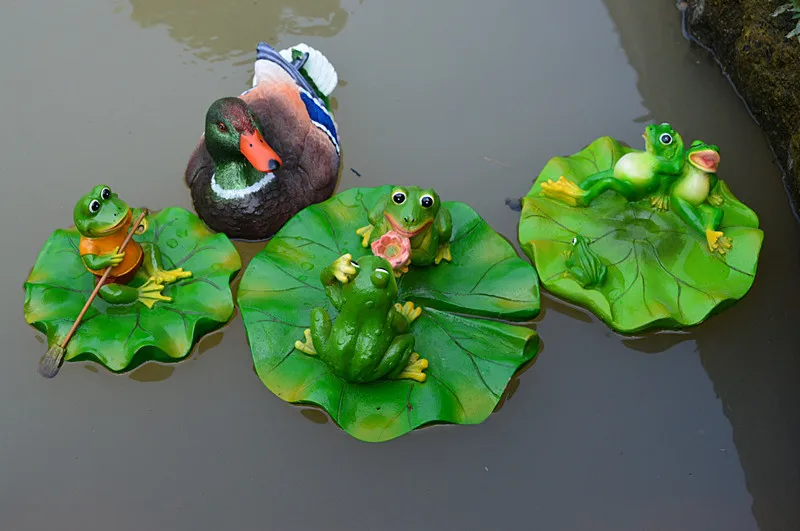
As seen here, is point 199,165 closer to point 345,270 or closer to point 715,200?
point 345,270

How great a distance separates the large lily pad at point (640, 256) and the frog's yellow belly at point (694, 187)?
91 millimetres

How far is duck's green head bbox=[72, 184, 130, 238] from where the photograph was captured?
80.7 inches

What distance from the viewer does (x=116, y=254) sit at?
2131 millimetres

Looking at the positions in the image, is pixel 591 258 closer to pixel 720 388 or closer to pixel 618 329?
pixel 618 329

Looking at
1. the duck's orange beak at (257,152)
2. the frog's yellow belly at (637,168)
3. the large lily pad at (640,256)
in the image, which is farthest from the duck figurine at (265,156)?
the frog's yellow belly at (637,168)

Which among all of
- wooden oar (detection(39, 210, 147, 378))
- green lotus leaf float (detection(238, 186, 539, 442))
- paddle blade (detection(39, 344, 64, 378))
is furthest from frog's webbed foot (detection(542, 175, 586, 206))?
paddle blade (detection(39, 344, 64, 378))

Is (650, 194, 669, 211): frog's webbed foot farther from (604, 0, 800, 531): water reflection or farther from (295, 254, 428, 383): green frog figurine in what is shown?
(295, 254, 428, 383): green frog figurine

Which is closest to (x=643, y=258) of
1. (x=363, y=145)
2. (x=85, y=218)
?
(x=363, y=145)

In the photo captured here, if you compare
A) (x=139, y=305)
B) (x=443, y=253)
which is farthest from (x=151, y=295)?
(x=443, y=253)

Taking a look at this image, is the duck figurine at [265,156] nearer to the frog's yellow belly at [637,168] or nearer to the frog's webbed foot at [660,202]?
the frog's yellow belly at [637,168]

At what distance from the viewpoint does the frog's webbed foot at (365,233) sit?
2311mm

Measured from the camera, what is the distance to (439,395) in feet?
6.84

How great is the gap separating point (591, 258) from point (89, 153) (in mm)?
1895

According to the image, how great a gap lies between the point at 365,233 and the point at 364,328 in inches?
18.2
